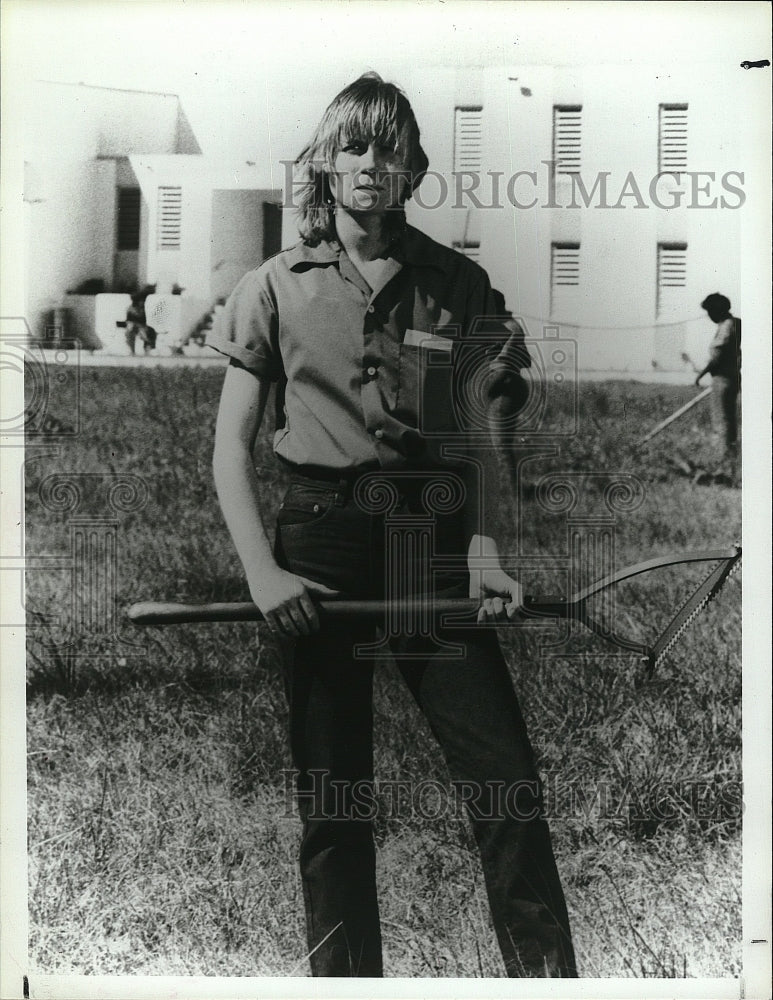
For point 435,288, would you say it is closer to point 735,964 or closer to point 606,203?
point 606,203

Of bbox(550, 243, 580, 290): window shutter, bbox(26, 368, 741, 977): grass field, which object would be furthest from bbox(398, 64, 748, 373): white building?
bbox(26, 368, 741, 977): grass field

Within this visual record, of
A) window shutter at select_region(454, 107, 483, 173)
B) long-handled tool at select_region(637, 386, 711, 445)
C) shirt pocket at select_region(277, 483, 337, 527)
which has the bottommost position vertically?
shirt pocket at select_region(277, 483, 337, 527)

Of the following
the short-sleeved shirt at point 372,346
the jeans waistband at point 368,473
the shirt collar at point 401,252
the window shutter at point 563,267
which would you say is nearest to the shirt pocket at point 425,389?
the short-sleeved shirt at point 372,346

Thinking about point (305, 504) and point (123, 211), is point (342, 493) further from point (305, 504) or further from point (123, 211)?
point (123, 211)

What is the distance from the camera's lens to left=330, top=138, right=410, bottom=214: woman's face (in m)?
2.53

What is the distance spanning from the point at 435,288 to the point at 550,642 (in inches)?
36.6

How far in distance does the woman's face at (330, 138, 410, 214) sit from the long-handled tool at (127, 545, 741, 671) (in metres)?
0.99

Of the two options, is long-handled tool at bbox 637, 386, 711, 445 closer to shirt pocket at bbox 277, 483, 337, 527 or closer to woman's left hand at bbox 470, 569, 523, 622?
woman's left hand at bbox 470, 569, 523, 622

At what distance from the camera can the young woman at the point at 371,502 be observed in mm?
2498

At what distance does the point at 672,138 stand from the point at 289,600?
1.50m

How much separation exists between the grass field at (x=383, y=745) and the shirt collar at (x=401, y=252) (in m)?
0.39

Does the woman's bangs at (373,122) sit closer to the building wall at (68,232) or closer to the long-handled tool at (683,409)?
the building wall at (68,232)

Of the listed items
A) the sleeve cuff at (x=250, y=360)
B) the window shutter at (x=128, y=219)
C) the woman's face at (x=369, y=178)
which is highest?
the woman's face at (x=369, y=178)

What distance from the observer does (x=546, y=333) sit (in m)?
2.52
